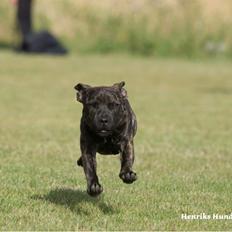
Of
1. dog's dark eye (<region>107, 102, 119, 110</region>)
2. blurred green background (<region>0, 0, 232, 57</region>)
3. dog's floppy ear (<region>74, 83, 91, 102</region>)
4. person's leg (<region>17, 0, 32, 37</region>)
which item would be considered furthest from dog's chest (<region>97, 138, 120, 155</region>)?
blurred green background (<region>0, 0, 232, 57</region>)

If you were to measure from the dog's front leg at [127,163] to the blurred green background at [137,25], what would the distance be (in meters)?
32.0

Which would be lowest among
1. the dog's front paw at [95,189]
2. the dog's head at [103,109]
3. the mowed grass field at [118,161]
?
the mowed grass field at [118,161]

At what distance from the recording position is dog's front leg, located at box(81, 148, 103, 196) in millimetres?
7559

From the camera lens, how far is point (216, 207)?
28.0 ft

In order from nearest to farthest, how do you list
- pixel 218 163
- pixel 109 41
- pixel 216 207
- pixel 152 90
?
pixel 216 207
pixel 218 163
pixel 152 90
pixel 109 41

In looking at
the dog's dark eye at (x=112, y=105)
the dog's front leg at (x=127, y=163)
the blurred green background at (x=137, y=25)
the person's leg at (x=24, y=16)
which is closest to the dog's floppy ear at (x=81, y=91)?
the dog's dark eye at (x=112, y=105)

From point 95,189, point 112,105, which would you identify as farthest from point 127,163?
point 112,105

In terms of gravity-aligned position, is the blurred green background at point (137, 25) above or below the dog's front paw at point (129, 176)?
below

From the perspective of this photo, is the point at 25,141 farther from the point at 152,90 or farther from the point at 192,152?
the point at 152,90

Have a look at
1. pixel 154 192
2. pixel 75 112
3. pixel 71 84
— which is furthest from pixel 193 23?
pixel 154 192

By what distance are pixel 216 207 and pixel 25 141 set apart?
593 centimetres

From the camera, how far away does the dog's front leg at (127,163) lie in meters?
7.67

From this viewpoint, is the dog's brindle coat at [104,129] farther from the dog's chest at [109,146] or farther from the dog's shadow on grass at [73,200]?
the dog's shadow on grass at [73,200]

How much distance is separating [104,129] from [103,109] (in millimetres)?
204
